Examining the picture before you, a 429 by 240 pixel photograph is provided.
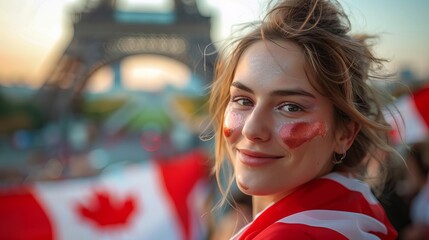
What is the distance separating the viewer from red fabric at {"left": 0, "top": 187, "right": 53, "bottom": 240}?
12.3 ft

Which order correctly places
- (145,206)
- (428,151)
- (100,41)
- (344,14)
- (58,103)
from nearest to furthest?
(344,14), (428,151), (145,206), (100,41), (58,103)

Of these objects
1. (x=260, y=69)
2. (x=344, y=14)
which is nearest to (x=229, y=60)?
(x=260, y=69)

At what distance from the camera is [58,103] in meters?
23.2

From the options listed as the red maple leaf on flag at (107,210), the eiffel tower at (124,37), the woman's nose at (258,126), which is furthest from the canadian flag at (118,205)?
the eiffel tower at (124,37)

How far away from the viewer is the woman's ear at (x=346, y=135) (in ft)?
4.16

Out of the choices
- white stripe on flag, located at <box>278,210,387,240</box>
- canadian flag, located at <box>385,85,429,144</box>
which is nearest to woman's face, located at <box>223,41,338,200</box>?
white stripe on flag, located at <box>278,210,387,240</box>

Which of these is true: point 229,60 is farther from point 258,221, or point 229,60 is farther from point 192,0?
point 192,0

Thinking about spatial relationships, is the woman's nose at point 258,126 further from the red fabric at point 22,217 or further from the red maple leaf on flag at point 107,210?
the red maple leaf on flag at point 107,210

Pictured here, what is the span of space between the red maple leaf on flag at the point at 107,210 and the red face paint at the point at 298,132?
321 centimetres

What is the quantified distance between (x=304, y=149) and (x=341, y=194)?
0.13 m

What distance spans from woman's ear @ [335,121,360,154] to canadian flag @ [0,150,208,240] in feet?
9.93

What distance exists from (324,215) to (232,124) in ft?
1.00

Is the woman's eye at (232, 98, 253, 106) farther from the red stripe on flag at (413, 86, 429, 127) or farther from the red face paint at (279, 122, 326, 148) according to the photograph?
the red stripe on flag at (413, 86, 429, 127)

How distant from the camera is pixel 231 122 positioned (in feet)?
4.14
